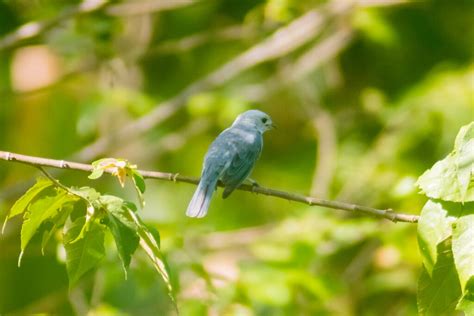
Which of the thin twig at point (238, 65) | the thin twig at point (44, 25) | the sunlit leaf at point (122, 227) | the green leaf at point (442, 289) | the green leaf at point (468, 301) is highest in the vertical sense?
the thin twig at point (238, 65)

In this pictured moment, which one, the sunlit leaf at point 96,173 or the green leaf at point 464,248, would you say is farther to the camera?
the sunlit leaf at point 96,173

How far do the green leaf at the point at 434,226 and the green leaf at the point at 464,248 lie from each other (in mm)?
29

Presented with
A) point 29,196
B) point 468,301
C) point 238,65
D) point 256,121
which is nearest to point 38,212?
point 29,196

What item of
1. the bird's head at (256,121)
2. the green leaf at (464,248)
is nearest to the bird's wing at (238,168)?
the bird's head at (256,121)

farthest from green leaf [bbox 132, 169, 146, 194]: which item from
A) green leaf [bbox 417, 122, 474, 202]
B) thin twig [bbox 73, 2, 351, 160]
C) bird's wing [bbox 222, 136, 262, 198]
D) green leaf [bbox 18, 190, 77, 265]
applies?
thin twig [bbox 73, 2, 351, 160]

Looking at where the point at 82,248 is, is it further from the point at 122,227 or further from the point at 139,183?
the point at 139,183

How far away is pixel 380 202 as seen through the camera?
7102 millimetres

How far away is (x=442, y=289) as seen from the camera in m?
2.38

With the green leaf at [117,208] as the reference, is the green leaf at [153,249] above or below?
below

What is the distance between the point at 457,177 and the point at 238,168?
1.74 m

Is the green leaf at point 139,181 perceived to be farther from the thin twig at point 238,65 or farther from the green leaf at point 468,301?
the thin twig at point 238,65

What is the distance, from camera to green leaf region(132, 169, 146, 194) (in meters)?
2.49

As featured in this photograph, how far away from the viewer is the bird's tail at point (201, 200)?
3.49 m

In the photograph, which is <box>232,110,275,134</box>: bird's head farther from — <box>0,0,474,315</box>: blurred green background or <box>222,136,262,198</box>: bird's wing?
<box>0,0,474,315</box>: blurred green background
